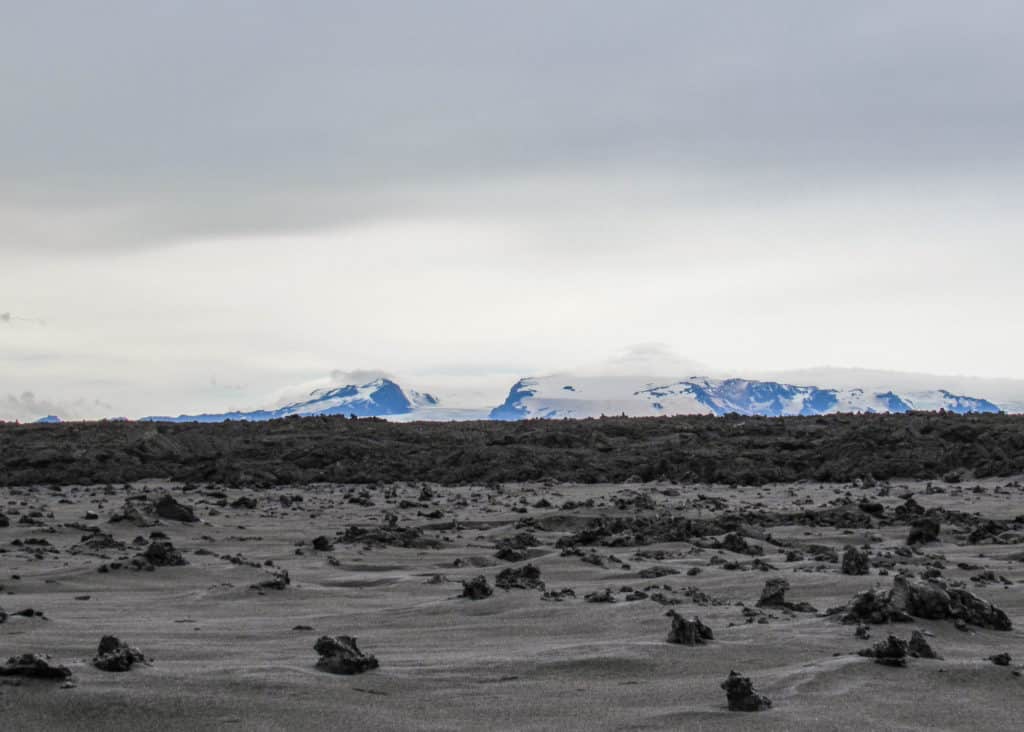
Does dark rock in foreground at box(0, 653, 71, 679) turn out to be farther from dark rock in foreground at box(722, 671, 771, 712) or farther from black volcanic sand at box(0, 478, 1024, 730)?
dark rock in foreground at box(722, 671, 771, 712)

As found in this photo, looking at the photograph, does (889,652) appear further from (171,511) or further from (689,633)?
(171,511)

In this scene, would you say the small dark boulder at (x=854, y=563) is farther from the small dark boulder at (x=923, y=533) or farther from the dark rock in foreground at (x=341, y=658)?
the dark rock in foreground at (x=341, y=658)

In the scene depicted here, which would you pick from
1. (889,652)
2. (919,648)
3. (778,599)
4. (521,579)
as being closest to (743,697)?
(889,652)

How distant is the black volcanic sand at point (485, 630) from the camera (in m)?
5.31

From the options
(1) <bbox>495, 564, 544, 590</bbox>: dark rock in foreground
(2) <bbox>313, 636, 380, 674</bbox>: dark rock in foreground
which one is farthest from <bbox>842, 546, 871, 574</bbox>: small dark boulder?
(2) <bbox>313, 636, 380, 674</bbox>: dark rock in foreground

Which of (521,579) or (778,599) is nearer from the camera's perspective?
(778,599)

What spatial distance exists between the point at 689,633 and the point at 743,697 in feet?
4.87

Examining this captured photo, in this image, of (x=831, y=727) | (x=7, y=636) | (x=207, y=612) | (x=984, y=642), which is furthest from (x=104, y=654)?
(x=984, y=642)

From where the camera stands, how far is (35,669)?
18.0ft

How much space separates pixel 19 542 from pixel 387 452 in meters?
14.4

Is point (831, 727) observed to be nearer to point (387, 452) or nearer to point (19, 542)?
point (19, 542)

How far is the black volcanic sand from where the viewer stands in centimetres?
531

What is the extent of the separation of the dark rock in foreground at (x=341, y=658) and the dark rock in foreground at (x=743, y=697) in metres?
2.01

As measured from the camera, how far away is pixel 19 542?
12.5m
